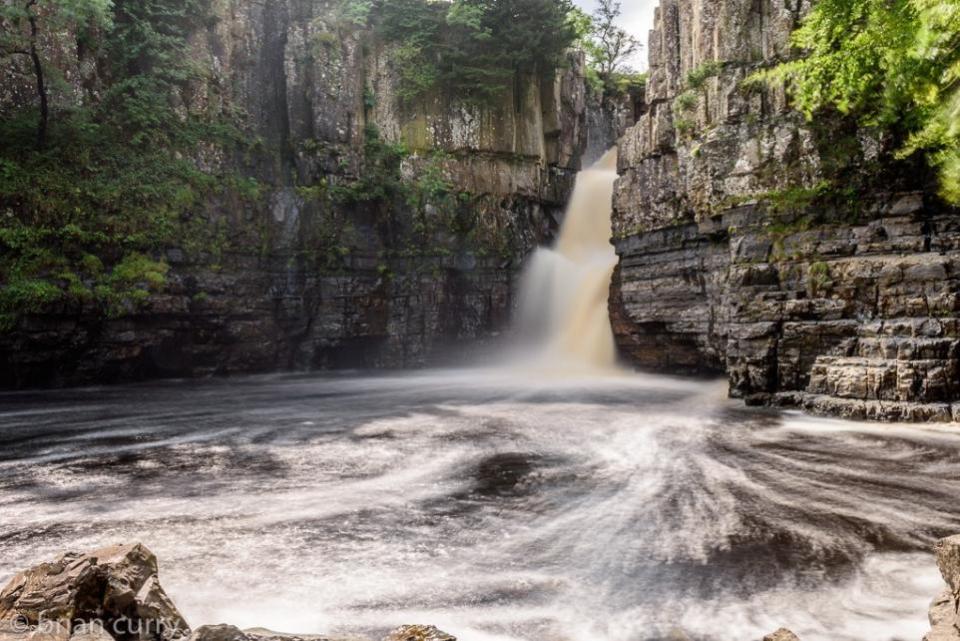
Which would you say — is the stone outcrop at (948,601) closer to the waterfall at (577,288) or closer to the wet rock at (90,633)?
the wet rock at (90,633)

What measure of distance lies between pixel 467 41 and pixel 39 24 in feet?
44.2

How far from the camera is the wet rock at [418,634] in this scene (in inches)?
133

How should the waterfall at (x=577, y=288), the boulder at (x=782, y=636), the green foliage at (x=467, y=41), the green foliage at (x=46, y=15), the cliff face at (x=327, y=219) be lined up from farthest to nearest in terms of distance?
the green foliage at (x=467, y=41), the waterfall at (x=577, y=288), the cliff face at (x=327, y=219), the green foliage at (x=46, y=15), the boulder at (x=782, y=636)

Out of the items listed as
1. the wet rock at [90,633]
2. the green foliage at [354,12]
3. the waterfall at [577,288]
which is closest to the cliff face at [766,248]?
the waterfall at [577,288]

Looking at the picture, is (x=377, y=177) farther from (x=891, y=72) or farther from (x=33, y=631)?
(x=33, y=631)

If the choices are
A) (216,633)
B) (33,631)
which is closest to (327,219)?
(33,631)

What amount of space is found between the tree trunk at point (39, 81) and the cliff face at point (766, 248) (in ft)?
54.7

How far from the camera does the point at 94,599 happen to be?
3322 mm

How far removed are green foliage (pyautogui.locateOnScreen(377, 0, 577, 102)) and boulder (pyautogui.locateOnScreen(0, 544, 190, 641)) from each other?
21.8m

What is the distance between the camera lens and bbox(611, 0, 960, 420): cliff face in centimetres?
1106

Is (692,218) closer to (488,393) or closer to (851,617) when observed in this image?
(488,393)

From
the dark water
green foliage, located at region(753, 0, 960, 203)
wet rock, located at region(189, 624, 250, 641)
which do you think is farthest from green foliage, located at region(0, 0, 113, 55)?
wet rock, located at region(189, 624, 250, 641)

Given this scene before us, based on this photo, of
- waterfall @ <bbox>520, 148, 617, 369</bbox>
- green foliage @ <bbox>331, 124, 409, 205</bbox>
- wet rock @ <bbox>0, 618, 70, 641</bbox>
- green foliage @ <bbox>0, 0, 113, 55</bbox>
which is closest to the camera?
wet rock @ <bbox>0, 618, 70, 641</bbox>

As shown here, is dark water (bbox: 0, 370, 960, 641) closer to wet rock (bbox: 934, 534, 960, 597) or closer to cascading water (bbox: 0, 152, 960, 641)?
cascading water (bbox: 0, 152, 960, 641)
